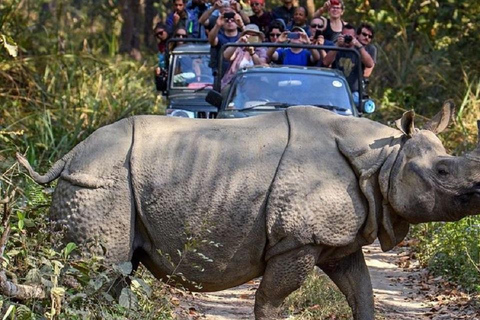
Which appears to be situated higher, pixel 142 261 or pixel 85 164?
pixel 85 164

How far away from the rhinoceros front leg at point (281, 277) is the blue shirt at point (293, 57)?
24.0ft

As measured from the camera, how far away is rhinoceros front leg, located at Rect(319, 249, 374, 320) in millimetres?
7316

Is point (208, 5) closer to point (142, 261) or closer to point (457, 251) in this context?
point (457, 251)

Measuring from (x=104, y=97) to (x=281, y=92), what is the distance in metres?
4.70

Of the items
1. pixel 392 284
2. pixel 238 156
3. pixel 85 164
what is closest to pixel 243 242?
pixel 238 156

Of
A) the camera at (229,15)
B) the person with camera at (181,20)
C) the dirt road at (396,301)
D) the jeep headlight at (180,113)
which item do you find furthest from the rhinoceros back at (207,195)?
the person with camera at (181,20)

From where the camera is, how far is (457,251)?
34.3ft

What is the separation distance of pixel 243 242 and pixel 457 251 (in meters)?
4.21

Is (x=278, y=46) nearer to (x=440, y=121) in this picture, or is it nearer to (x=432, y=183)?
(x=440, y=121)

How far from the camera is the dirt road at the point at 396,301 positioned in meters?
8.97

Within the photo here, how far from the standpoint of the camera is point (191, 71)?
53.3ft

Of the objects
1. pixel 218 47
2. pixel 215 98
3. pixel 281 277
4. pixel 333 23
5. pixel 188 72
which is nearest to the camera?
pixel 281 277

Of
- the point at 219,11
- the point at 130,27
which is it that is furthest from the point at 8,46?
the point at 130,27

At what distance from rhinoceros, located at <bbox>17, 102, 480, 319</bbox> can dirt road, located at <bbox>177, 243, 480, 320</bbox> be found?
1591 millimetres
